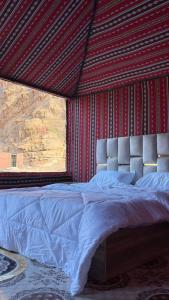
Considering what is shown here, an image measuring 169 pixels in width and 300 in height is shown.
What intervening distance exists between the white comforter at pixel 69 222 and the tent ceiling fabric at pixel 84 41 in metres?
2.12

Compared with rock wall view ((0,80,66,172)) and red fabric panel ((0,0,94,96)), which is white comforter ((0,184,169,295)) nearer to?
red fabric panel ((0,0,94,96))

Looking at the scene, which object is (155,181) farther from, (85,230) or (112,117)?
(85,230)

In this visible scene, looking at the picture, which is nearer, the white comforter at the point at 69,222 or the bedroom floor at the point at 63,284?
the bedroom floor at the point at 63,284

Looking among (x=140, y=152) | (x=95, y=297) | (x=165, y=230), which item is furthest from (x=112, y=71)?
(x=95, y=297)

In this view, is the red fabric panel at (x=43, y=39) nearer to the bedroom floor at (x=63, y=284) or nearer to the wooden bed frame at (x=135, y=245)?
the wooden bed frame at (x=135, y=245)

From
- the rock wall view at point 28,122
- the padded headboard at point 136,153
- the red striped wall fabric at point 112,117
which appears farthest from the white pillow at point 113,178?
the rock wall view at point 28,122

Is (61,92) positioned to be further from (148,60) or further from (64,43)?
(148,60)

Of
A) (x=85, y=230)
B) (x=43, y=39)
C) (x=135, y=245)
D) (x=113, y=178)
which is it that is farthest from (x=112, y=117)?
(x=85, y=230)

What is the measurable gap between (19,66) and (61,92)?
3.94ft

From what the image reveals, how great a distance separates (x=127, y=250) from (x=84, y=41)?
3.17 m

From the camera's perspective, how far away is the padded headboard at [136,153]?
14.0 feet

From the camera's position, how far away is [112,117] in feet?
16.8

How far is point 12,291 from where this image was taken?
6.66 ft

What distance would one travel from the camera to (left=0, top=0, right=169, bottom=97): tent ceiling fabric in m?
3.67
